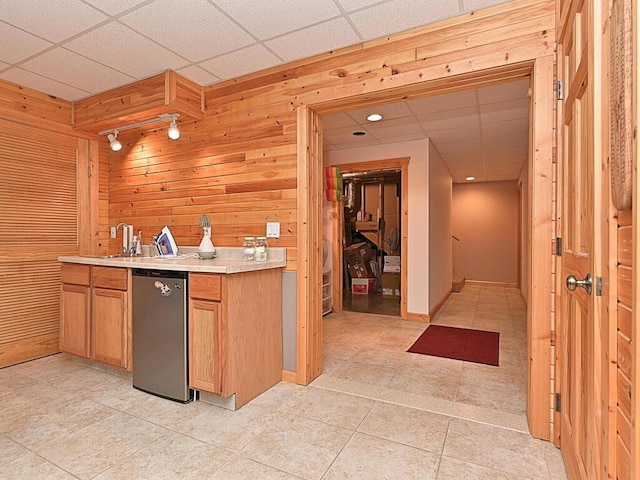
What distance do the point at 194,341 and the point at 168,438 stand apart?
0.55 metres

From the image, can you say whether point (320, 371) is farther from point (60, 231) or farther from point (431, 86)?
point (60, 231)

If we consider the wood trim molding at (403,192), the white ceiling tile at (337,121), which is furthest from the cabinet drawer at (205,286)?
the wood trim molding at (403,192)

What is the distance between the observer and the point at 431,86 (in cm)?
226

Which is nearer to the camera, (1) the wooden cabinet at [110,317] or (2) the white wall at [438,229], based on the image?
(1) the wooden cabinet at [110,317]

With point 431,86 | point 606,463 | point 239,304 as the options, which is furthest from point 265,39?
point 606,463

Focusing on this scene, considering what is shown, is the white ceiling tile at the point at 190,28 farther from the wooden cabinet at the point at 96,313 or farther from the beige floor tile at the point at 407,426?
the beige floor tile at the point at 407,426

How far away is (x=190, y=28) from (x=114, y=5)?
42 centimetres

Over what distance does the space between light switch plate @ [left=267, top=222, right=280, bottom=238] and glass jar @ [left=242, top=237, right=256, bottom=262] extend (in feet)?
0.49

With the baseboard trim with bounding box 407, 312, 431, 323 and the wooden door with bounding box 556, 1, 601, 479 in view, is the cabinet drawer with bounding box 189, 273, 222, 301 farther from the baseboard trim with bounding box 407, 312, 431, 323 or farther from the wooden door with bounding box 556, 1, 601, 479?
the baseboard trim with bounding box 407, 312, 431, 323

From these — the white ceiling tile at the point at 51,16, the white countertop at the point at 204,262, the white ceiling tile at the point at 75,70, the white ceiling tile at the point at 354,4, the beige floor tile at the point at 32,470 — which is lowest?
the beige floor tile at the point at 32,470

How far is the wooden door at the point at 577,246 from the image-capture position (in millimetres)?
1137

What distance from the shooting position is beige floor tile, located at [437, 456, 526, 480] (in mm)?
1582

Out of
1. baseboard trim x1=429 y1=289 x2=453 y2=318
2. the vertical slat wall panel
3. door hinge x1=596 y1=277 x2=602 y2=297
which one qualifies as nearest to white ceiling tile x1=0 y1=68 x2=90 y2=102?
the vertical slat wall panel

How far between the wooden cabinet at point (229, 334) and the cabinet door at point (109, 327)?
73 cm
